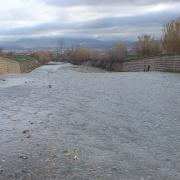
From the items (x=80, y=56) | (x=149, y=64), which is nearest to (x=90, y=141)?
(x=149, y=64)

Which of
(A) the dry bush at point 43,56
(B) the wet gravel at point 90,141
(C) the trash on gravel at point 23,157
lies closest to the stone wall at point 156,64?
(B) the wet gravel at point 90,141

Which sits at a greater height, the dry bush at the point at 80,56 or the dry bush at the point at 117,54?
the dry bush at the point at 117,54

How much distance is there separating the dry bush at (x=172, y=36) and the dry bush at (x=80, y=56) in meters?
42.2

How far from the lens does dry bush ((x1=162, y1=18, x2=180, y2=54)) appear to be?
6638cm

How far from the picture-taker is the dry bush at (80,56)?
369 feet

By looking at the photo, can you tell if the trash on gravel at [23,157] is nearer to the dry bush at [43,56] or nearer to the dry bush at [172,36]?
the dry bush at [172,36]

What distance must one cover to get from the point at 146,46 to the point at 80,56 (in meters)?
30.9

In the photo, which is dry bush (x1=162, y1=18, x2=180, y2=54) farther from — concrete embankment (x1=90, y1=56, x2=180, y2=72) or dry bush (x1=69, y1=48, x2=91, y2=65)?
dry bush (x1=69, y1=48, x2=91, y2=65)

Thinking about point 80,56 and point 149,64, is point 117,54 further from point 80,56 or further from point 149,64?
point 80,56

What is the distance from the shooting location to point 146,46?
287ft

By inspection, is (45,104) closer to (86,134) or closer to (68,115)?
(68,115)

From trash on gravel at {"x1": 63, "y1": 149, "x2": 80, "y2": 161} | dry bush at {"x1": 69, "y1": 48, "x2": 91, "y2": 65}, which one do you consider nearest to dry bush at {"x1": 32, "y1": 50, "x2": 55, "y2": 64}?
dry bush at {"x1": 69, "y1": 48, "x2": 91, "y2": 65}

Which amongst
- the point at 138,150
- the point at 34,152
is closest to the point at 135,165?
the point at 138,150

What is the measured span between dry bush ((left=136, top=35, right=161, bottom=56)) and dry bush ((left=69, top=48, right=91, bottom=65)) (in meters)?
22.2
